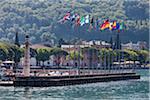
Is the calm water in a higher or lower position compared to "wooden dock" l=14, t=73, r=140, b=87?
lower

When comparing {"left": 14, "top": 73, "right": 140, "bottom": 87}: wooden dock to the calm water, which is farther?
{"left": 14, "top": 73, "right": 140, "bottom": 87}: wooden dock

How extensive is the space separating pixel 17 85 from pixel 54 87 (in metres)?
6.13

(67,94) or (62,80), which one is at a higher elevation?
(62,80)

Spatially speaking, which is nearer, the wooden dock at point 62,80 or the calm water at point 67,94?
the calm water at point 67,94

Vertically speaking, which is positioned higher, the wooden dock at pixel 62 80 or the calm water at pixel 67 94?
the wooden dock at pixel 62 80

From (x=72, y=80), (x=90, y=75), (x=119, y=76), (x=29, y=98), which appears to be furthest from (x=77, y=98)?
(x=119, y=76)

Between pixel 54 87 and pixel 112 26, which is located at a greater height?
pixel 112 26

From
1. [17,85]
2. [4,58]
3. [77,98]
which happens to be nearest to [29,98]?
[77,98]

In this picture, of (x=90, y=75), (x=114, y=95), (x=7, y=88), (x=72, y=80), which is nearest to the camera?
(x=114, y=95)

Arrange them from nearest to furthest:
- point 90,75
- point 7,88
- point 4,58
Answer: point 7,88 < point 90,75 < point 4,58

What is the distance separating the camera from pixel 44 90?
100 metres

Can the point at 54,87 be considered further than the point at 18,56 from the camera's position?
No

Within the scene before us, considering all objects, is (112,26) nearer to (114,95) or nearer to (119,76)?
(119,76)

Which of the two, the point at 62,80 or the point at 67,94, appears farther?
the point at 62,80
